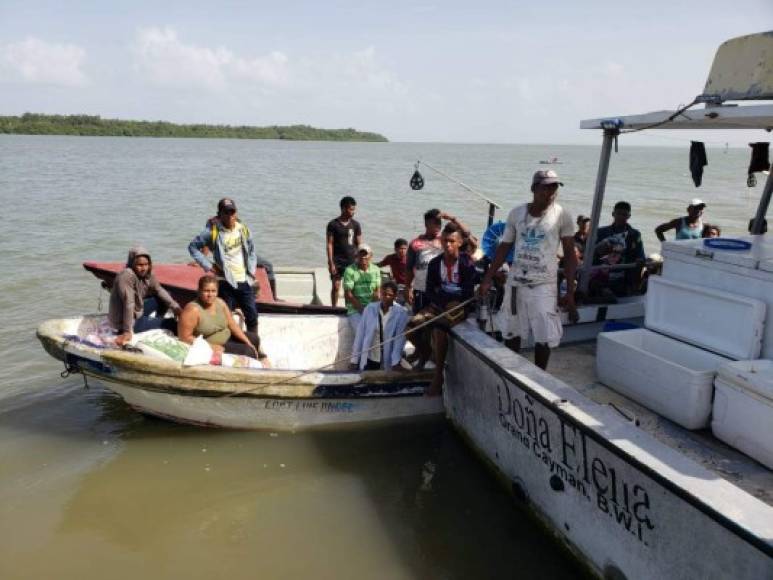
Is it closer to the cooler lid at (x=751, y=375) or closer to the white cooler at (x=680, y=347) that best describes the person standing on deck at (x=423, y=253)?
the white cooler at (x=680, y=347)

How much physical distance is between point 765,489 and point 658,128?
9.36 ft

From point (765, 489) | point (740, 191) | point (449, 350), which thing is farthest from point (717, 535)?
point (740, 191)

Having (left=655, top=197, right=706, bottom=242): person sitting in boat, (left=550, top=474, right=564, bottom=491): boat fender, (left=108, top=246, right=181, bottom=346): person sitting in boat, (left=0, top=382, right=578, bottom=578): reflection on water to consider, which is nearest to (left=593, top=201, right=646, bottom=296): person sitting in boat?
(left=655, top=197, right=706, bottom=242): person sitting in boat

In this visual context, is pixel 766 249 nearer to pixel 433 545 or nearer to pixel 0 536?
Result: pixel 433 545

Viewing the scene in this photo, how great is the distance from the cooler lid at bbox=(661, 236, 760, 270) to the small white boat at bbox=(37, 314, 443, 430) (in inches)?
91.3

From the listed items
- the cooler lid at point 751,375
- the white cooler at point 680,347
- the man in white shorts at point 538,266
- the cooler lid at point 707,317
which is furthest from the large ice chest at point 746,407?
the man in white shorts at point 538,266

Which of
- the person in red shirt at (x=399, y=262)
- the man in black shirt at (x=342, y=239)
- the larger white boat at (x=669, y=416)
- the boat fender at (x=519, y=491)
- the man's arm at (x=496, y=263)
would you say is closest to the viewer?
the larger white boat at (x=669, y=416)

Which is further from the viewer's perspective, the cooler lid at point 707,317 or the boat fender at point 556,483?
the boat fender at point 556,483

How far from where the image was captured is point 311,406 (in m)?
5.70

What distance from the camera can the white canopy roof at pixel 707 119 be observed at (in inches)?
158

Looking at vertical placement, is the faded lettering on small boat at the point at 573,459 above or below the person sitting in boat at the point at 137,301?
below

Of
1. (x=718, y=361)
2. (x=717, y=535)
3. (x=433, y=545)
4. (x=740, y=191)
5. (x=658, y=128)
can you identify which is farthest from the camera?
(x=740, y=191)

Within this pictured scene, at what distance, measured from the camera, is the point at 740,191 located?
35.0m

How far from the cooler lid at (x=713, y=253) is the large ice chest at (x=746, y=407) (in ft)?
2.11
